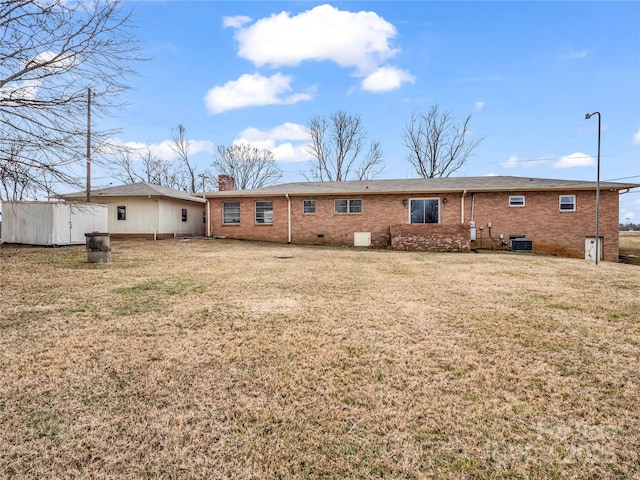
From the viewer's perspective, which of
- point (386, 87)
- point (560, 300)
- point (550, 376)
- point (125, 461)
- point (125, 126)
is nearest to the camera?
point (125, 461)

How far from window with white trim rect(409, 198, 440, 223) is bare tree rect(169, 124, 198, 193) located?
89.1 ft

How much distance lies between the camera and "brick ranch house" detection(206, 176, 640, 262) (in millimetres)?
15062

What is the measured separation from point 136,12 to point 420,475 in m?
7.58

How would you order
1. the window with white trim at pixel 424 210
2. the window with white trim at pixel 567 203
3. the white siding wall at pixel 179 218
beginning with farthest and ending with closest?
the white siding wall at pixel 179 218 < the window with white trim at pixel 424 210 < the window with white trim at pixel 567 203

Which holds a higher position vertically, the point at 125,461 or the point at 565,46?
the point at 565,46

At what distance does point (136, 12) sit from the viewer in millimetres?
5688

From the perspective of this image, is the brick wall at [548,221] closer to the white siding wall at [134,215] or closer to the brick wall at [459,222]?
the brick wall at [459,222]

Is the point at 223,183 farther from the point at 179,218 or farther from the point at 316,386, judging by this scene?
the point at 316,386

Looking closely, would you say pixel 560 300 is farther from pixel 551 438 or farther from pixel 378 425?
pixel 378 425

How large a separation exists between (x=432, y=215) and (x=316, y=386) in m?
15.2

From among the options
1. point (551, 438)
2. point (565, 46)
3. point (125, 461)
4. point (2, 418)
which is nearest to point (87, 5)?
point (2, 418)

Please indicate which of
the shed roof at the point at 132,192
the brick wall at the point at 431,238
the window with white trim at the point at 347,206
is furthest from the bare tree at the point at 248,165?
the brick wall at the point at 431,238

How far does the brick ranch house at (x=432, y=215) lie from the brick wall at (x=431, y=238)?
4 centimetres

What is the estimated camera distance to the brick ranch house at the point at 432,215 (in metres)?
15.1
